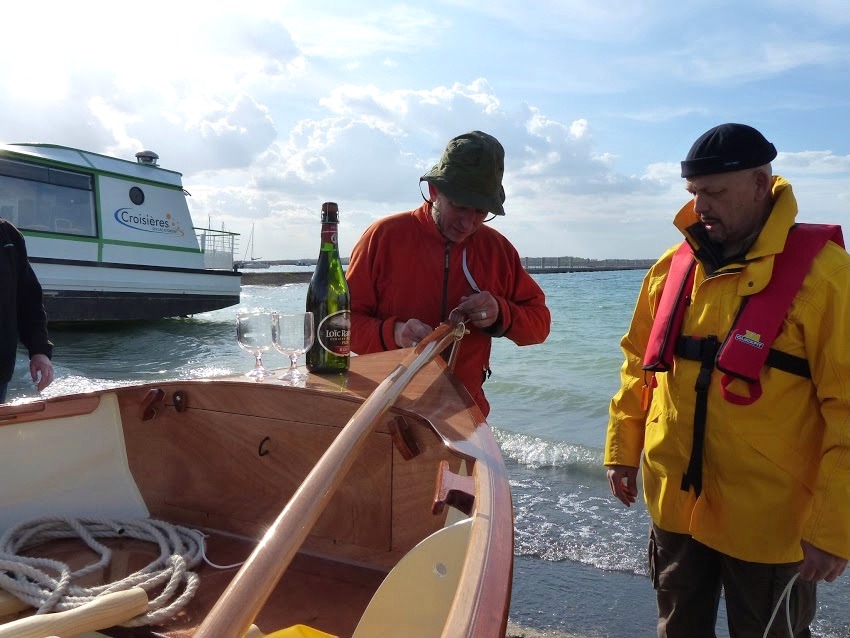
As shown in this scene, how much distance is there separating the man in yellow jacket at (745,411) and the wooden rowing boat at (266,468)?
2.59 ft

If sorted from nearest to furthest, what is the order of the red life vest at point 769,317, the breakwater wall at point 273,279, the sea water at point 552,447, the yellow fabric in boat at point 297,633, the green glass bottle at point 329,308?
the yellow fabric in boat at point 297,633 < the red life vest at point 769,317 < the green glass bottle at point 329,308 < the sea water at point 552,447 < the breakwater wall at point 273,279

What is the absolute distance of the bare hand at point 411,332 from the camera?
244 cm

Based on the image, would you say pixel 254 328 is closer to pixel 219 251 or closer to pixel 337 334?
pixel 337 334

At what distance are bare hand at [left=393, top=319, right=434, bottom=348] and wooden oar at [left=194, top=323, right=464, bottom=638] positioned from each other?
684mm

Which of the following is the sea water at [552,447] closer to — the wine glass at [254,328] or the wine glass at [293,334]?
the wine glass at [293,334]

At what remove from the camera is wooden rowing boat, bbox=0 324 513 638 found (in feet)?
5.74

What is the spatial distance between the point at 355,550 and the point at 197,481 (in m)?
0.59

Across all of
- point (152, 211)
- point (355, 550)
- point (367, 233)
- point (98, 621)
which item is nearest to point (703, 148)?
point (367, 233)

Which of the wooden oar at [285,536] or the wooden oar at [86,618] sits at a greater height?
the wooden oar at [285,536]

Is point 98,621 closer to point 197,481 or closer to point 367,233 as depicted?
point 197,481

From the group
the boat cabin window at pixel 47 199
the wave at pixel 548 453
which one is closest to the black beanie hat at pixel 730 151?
the wave at pixel 548 453

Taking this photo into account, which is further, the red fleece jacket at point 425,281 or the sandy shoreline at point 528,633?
the sandy shoreline at point 528,633

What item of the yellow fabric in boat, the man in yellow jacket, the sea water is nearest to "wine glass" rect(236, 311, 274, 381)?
the yellow fabric in boat

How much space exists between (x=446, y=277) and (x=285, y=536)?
1723 mm
